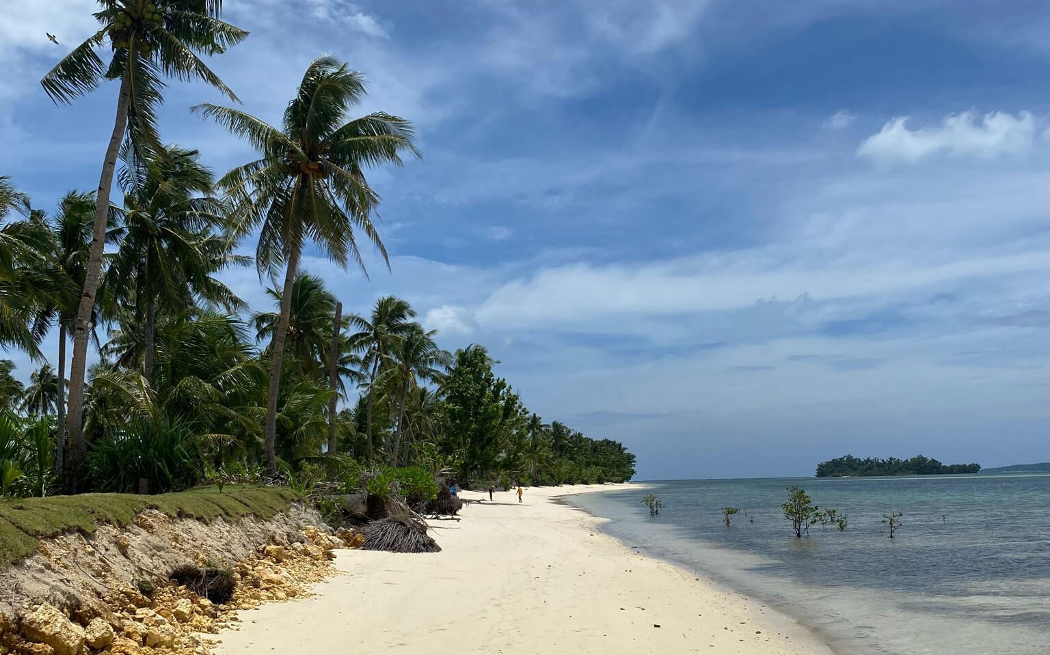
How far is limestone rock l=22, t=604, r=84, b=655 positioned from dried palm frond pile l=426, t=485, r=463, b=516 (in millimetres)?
20451

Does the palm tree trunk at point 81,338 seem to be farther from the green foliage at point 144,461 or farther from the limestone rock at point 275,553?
the limestone rock at point 275,553

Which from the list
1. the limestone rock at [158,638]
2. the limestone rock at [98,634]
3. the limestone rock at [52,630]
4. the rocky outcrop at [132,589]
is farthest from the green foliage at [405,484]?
the limestone rock at [52,630]

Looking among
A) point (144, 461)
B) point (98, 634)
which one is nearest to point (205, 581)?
point (98, 634)

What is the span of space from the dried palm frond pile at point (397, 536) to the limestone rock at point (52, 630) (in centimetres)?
955

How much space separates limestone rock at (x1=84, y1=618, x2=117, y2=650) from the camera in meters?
6.04

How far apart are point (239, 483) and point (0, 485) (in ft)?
14.1

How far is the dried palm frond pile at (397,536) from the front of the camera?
15211mm

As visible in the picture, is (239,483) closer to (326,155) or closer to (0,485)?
(0,485)

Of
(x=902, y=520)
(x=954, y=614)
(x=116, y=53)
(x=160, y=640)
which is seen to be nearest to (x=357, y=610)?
(x=160, y=640)

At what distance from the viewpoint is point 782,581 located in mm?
15539

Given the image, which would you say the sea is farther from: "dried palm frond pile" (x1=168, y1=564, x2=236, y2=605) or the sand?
"dried palm frond pile" (x1=168, y1=564, x2=236, y2=605)

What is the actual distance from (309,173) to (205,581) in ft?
39.4

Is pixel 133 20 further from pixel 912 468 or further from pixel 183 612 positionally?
pixel 912 468

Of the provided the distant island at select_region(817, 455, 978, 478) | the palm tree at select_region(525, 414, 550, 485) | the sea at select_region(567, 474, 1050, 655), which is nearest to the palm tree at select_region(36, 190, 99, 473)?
the sea at select_region(567, 474, 1050, 655)
